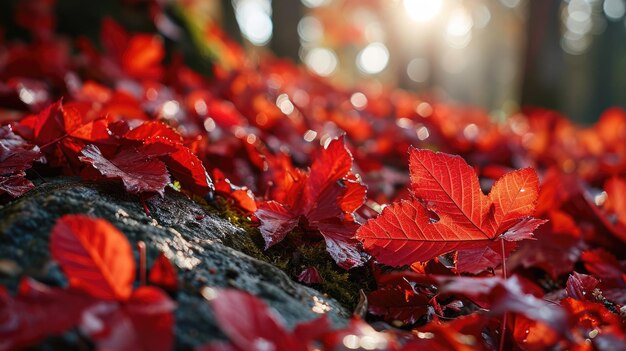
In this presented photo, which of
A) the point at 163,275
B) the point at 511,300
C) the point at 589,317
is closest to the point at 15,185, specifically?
the point at 163,275

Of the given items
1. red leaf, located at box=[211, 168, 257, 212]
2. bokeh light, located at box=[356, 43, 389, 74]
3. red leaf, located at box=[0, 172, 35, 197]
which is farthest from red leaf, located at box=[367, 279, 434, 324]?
bokeh light, located at box=[356, 43, 389, 74]

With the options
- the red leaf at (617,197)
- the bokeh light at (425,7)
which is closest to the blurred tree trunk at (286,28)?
the red leaf at (617,197)

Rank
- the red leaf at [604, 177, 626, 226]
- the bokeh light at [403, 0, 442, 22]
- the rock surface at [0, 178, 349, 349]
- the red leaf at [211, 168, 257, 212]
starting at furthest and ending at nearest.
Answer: the bokeh light at [403, 0, 442, 22] → the red leaf at [604, 177, 626, 226] → the red leaf at [211, 168, 257, 212] → the rock surface at [0, 178, 349, 349]

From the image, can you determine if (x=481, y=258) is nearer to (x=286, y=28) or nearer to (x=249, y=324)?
(x=249, y=324)

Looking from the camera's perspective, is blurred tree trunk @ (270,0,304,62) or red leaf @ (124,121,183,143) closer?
red leaf @ (124,121,183,143)

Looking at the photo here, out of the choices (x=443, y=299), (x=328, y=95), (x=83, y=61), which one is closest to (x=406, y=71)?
(x=328, y=95)

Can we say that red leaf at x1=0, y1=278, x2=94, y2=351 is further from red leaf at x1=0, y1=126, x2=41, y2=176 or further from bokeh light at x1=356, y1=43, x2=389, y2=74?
bokeh light at x1=356, y1=43, x2=389, y2=74

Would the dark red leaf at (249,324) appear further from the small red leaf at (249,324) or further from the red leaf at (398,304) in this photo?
the red leaf at (398,304)

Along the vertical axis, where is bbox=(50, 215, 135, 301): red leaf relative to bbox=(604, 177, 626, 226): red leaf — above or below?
above
